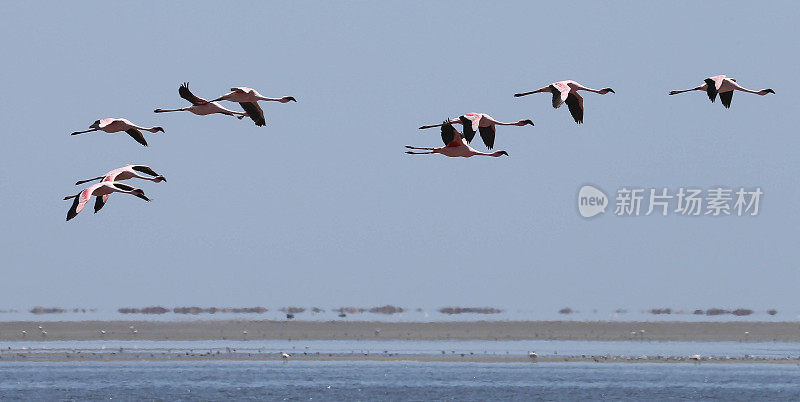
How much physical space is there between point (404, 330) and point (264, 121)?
79.5 metres

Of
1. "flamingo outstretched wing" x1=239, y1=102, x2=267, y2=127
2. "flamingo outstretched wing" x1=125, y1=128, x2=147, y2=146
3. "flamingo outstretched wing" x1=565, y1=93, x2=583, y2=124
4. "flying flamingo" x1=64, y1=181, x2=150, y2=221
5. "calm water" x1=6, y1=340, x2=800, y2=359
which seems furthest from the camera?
"calm water" x1=6, y1=340, x2=800, y2=359

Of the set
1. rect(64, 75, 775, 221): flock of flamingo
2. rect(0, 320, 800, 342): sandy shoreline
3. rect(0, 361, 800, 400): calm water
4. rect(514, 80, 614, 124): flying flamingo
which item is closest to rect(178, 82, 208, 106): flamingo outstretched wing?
rect(64, 75, 775, 221): flock of flamingo

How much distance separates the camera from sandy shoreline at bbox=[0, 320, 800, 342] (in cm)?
10100

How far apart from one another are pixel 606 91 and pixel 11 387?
42.6 meters

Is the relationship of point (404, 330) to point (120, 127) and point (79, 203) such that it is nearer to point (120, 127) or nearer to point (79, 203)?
point (120, 127)

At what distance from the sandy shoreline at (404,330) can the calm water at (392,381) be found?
24347 mm

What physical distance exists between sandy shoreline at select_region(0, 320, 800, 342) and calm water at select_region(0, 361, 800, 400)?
79.9 ft

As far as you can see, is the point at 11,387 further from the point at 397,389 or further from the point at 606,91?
the point at 606,91

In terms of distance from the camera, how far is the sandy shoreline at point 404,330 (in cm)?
10100

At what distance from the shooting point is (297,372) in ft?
237

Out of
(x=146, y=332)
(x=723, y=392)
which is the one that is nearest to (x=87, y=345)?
(x=146, y=332)

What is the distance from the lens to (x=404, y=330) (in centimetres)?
10756

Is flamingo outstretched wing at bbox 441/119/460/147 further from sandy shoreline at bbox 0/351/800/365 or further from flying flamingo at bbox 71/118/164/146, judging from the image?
sandy shoreline at bbox 0/351/800/365

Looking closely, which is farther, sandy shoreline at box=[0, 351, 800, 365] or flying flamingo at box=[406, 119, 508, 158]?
sandy shoreline at box=[0, 351, 800, 365]
